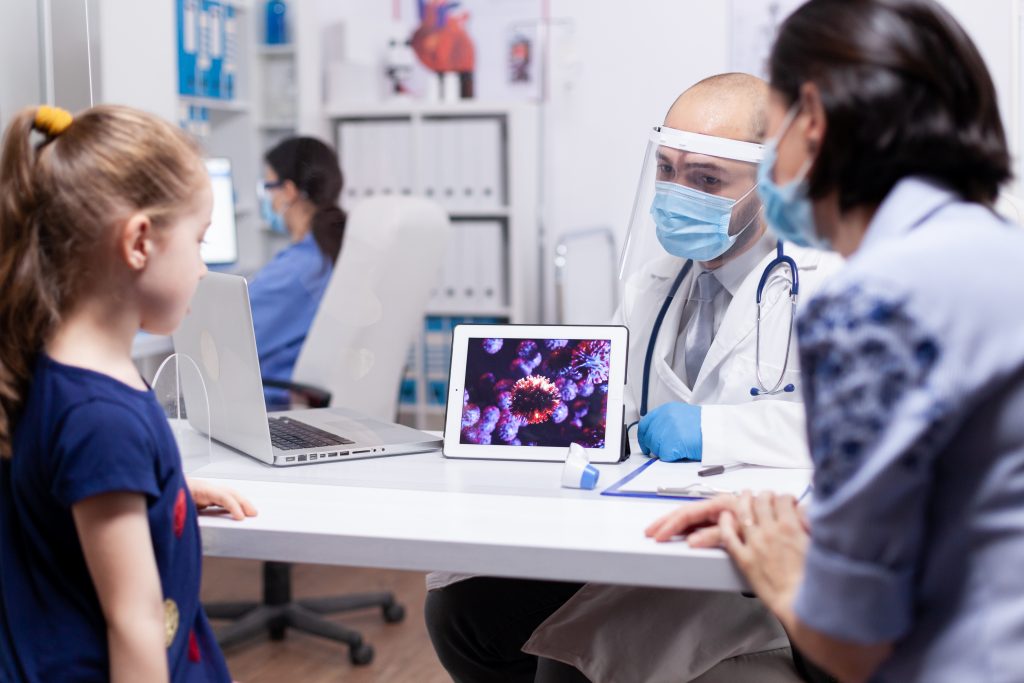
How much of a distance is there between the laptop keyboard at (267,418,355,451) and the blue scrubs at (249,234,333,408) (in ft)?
4.05

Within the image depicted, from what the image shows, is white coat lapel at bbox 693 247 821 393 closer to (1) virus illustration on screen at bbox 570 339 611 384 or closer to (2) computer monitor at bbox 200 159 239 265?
(1) virus illustration on screen at bbox 570 339 611 384

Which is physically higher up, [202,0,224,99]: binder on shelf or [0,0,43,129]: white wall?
[202,0,224,99]: binder on shelf

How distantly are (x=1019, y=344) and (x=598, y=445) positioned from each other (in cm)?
77

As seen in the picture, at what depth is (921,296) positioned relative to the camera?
2.56 ft

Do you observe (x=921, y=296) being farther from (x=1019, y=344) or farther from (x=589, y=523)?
(x=589, y=523)

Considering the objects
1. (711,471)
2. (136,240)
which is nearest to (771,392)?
(711,471)

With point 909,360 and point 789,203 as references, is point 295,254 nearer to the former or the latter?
point 789,203

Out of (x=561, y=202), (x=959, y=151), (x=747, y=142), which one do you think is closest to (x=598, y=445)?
(x=747, y=142)

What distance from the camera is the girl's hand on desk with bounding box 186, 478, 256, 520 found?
1216 millimetres

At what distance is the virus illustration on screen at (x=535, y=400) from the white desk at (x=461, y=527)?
93 mm

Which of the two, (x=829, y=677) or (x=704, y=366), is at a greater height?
(x=704, y=366)

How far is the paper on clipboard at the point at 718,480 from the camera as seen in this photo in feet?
4.28

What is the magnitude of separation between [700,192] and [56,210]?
38.9 inches

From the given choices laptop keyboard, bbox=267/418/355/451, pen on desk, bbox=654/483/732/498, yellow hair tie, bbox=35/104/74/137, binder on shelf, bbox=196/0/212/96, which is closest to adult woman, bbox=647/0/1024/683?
pen on desk, bbox=654/483/732/498
